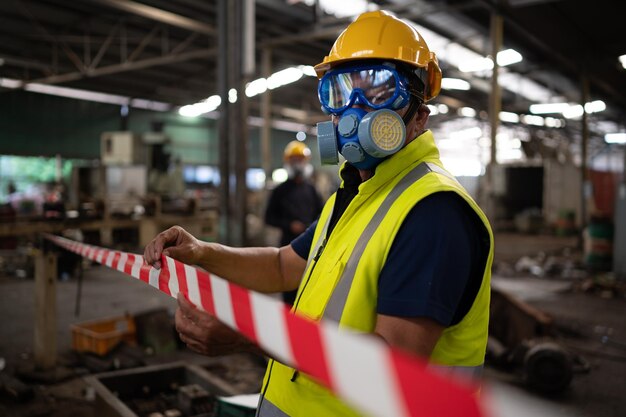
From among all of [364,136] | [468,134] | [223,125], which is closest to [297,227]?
[223,125]

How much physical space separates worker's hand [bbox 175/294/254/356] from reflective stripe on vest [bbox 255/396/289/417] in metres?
0.23

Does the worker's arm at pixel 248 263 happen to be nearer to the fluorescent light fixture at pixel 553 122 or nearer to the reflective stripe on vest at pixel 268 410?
the reflective stripe on vest at pixel 268 410

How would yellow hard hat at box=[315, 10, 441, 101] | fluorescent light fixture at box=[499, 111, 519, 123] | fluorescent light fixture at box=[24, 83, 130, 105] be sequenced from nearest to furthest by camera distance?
yellow hard hat at box=[315, 10, 441, 101] → fluorescent light fixture at box=[24, 83, 130, 105] → fluorescent light fixture at box=[499, 111, 519, 123]

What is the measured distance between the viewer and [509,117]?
75.2ft

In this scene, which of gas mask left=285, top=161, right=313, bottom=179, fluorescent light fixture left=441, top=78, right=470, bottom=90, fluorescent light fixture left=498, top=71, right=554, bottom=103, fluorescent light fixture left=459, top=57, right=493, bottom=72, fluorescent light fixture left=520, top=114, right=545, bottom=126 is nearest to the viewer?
gas mask left=285, top=161, right=313, bottom=179

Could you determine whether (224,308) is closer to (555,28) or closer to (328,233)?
(328,233)

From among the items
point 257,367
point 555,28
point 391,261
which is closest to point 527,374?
point 257,367

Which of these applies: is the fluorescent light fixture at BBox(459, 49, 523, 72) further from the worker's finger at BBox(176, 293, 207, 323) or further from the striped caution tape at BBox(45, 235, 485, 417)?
the striped caution tape at BBox(45, 235, 485, 417)

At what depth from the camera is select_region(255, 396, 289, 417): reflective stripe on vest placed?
5.13 ft

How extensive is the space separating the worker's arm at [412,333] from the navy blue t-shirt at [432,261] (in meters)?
0.02

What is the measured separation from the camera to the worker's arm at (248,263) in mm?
2166

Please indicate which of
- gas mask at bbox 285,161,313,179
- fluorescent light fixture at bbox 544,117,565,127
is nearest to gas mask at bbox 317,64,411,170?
gas mask at bbox 285,161,313,179

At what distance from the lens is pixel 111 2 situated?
990cm

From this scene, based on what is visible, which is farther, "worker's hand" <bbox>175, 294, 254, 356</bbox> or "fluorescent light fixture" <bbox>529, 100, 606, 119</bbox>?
"fluorescent light fixture" <bbox>529, 100, 606, 119</bbox>
